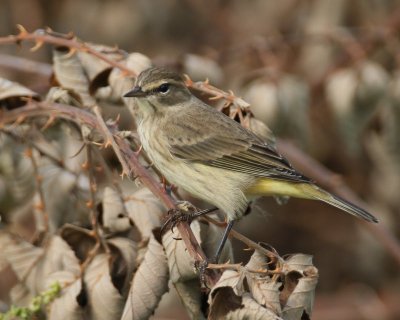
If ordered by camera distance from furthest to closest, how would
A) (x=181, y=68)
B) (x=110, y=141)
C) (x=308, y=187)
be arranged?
1. (x=181, y=68)
2. (x=308, y=187)
3. (x=110, y=141)

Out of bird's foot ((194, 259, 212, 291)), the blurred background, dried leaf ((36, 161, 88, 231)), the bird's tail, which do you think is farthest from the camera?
the blurred background

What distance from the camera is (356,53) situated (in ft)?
17.2

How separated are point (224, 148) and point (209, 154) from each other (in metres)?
0.09

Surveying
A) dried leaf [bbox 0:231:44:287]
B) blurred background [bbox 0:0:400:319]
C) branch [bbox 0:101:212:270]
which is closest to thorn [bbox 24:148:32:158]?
branch [bbox 0:101:212:270]

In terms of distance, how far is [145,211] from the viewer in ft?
11.3

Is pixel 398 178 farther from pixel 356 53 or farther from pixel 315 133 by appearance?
pixel 356 53

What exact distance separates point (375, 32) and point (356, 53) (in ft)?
2.18

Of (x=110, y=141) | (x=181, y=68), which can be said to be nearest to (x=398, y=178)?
(x=181, y=68)

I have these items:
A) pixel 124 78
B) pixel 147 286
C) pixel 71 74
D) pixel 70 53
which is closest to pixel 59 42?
pixel 70 53

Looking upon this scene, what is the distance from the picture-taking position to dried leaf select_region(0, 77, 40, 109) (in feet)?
12.0

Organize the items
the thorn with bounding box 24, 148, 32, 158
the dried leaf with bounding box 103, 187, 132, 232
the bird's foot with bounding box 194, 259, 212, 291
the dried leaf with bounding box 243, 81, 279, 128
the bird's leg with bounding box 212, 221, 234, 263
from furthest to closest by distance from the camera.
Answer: the dried leaf with bounding box 243, 81, 279, 128 < the thorn with bounding box 24, 148, 32, 158 < the dried leaf with bounding box 103, 187, 132, 232 < the bird's leg with bounding box 212, 221, 234, 263 < the bird's foot with bounding box 194, 259, 212, 291

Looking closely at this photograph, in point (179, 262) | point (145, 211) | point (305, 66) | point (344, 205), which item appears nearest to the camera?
point (179, 262)

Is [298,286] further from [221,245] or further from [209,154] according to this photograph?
[209,154]

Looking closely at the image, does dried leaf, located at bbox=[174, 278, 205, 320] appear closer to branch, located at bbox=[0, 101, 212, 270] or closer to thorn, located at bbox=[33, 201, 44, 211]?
branch, located at bbox=[0, 101, 212, 270]
